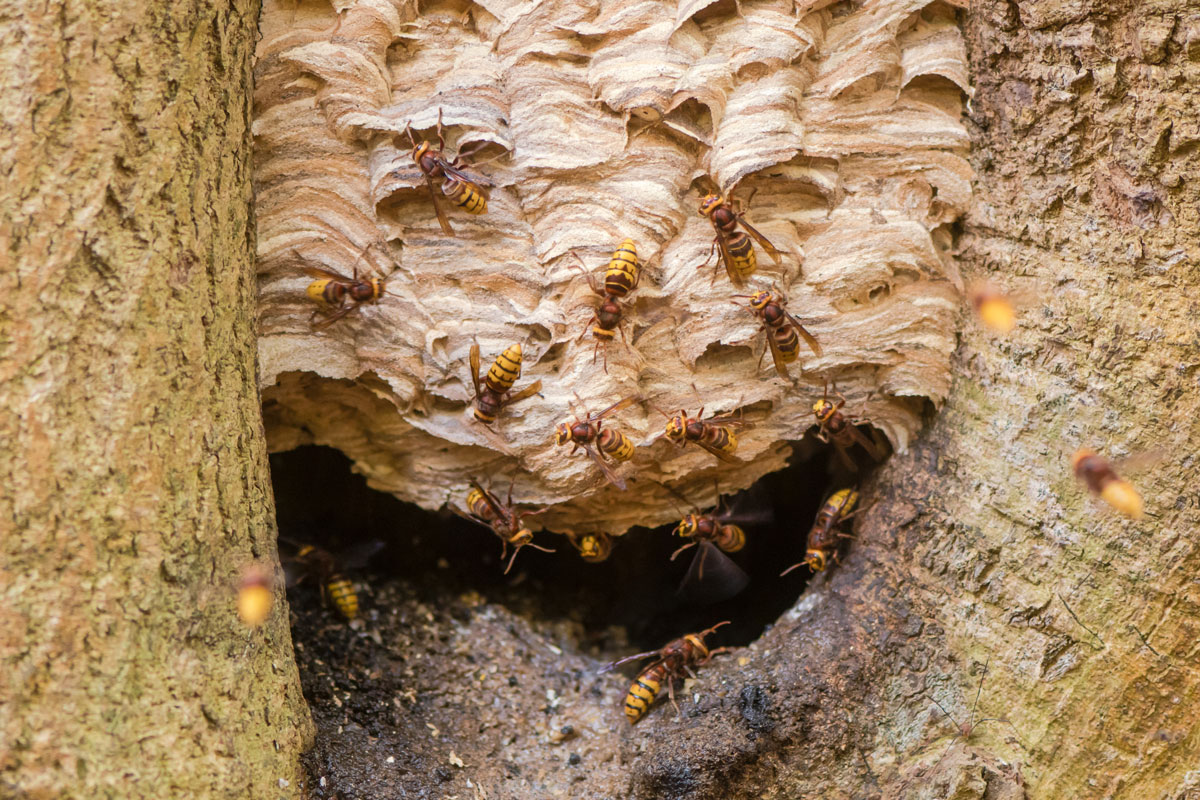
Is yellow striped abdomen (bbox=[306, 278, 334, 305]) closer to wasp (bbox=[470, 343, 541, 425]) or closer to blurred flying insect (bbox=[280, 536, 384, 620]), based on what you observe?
wasp (bbox=[470, 343, 541, 425])

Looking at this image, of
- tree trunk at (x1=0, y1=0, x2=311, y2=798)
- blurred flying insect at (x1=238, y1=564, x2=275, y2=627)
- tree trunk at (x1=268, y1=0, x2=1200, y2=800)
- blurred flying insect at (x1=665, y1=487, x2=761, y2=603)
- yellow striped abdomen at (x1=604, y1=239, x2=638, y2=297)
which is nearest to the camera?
tree trunk at (x1=0, y1=0, x2=311, y2=798)

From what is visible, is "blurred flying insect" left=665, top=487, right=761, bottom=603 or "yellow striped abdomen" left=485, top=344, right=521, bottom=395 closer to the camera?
"yellow striped abdomen" left=485, top=344, right=521, bottom=395

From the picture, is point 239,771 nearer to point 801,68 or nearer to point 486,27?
point 486,27

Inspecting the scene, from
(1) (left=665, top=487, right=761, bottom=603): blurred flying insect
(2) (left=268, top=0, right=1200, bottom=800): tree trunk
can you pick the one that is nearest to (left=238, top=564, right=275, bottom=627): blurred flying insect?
(2) (left=268, top=0, right=1200, bottom=800): tree trunk

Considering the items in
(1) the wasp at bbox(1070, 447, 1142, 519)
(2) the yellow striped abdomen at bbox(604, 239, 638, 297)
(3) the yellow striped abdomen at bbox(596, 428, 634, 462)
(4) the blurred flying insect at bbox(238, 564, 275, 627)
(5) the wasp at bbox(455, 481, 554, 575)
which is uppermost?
(2) the yellow striped abdomen at bbox(604, 239, 638, 297)

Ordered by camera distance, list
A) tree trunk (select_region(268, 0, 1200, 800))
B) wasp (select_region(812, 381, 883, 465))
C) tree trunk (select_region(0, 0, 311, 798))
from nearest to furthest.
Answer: tree trunk (select_region(0, 0, 311, 798)) → tree trunk (select_region(268, 0, 1200, 800)) → wasp (select_region(812, 381, 883, 465))

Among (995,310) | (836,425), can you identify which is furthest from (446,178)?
(995,310)

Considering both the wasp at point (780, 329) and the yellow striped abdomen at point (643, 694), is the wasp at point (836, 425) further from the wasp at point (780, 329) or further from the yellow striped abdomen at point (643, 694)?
the yellow striped abdomen at point (643, 694)

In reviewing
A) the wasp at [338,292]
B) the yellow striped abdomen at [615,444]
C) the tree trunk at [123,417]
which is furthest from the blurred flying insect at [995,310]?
the tree trunk at [123,417]
